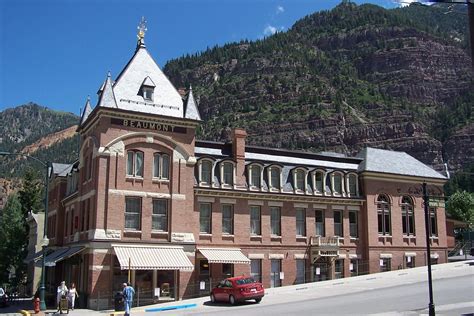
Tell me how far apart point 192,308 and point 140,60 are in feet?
64.8

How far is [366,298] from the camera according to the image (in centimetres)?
3108

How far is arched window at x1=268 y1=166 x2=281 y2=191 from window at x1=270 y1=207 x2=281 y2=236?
1814mm

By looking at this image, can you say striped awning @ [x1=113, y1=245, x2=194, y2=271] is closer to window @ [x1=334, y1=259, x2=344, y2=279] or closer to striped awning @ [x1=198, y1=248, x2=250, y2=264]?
striped awning @ [x1=198, y1=248, x2=250, y2=264]

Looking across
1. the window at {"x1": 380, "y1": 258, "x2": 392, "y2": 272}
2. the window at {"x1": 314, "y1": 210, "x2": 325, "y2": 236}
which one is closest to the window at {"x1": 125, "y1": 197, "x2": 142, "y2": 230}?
the window at {"x1": 314, "y1": 210, "x2": 325, "y2": 236}

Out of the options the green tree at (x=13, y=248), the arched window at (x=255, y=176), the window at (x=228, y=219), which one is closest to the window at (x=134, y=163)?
the window at (x=228, y=219)

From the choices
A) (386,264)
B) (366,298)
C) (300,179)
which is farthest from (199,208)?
(386,264)

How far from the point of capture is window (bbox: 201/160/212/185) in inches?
1692

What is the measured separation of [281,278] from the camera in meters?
44.4

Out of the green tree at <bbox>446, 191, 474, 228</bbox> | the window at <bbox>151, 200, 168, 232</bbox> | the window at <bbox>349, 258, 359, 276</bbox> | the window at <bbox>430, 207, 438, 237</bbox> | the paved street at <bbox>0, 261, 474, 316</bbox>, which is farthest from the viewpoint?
the green tree at <bbox>446, 191, 474, 228</bbox>

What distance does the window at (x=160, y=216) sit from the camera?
39.6 meters

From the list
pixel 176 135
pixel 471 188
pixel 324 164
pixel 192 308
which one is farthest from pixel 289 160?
pixel 471 188

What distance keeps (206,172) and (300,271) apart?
11.7 meters

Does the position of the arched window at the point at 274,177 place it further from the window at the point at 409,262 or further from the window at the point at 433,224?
the window at the point at 433,224

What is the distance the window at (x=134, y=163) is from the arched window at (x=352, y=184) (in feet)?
63.5
